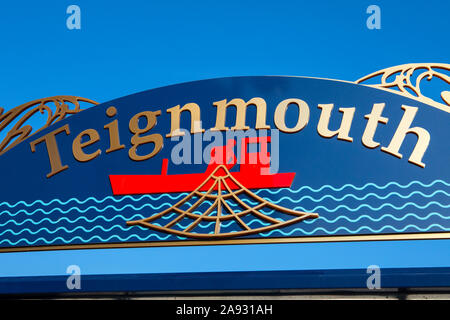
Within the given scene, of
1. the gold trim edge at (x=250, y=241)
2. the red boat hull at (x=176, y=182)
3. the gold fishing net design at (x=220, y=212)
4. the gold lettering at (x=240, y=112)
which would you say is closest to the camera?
the gold trim edge at (x=250, y=241)

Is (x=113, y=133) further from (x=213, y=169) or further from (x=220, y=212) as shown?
(x=220, y=212)

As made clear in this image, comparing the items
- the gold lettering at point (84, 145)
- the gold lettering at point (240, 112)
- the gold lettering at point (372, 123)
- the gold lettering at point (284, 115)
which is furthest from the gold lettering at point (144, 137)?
the gold lettering at point (372, 123)

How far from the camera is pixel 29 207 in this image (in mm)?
5461

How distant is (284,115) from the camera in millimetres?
5211

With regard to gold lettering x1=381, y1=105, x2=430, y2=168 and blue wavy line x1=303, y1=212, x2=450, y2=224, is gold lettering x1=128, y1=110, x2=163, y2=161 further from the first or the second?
gold lettering x1=381, y1=105, x2=430, y2=168

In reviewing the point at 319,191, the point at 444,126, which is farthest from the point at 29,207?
the point at 444,126

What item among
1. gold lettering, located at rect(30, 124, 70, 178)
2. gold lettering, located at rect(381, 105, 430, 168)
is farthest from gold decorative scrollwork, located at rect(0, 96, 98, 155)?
gold lettering, located at rect(381, 105, 430, 168)

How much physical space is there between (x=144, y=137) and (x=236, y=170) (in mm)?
951

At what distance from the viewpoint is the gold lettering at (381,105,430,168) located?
479cm

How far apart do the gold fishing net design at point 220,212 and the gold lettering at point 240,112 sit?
16.1 inches

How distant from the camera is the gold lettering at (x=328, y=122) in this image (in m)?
5.01

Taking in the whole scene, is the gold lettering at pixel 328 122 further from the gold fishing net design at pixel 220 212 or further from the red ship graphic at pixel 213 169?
the gold fishing net design at pixel 220 212

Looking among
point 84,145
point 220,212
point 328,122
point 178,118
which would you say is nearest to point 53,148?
point 84,145
